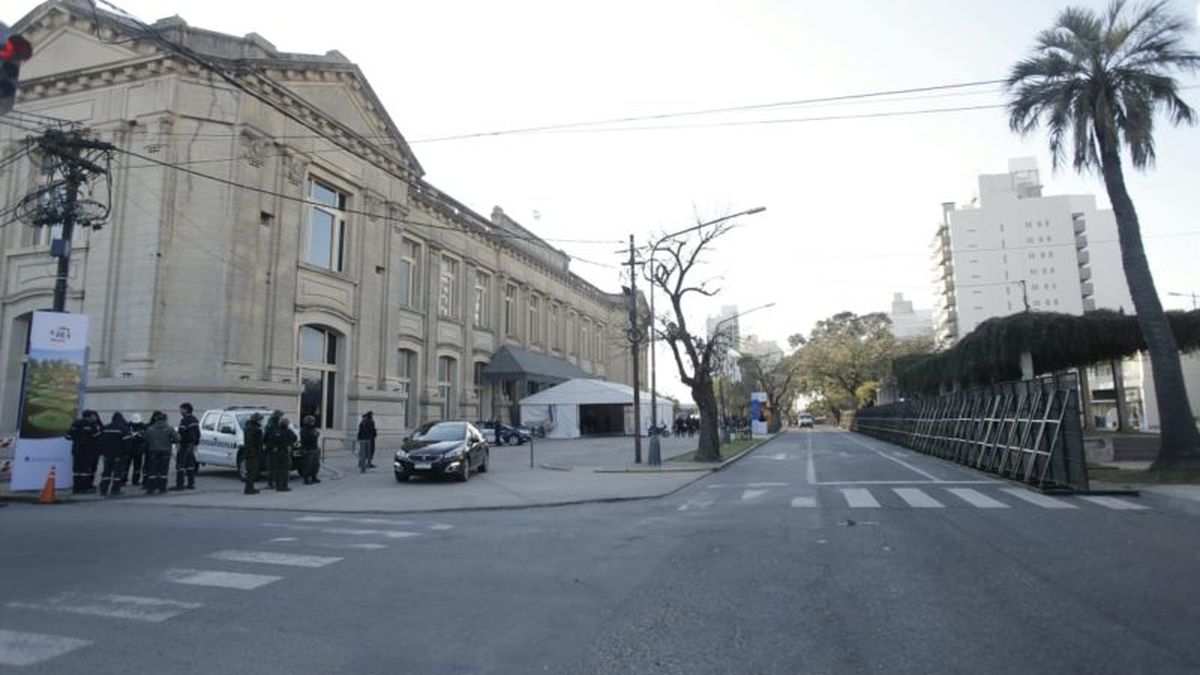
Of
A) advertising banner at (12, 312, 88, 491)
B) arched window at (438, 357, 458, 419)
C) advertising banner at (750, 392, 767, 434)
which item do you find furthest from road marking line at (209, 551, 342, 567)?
advertising banner at (750, 392, 767, 434)

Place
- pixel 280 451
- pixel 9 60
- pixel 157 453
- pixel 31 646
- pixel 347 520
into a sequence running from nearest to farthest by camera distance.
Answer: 1. pixel 31 646
2. pixel 9 60
3. pixel 347 520
4. pixel 157 453
5. pixel 280 451

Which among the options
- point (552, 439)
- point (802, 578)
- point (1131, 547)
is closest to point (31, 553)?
point (802, 578)

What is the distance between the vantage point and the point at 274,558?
881 centimetres

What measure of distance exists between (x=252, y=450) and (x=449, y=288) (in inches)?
1065

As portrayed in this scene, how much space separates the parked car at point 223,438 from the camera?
19734 millimetres

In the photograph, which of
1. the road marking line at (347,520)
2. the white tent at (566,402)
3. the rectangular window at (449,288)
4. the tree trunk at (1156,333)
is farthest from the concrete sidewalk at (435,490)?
the white tent at (566,402)

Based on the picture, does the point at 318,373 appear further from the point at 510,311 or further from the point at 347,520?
the point at 510,311

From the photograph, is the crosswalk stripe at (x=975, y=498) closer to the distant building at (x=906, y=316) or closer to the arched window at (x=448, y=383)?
the arched window at (x=448, y=383)

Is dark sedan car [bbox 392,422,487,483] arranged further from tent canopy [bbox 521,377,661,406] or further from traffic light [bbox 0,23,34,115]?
tent canopy [bbox 521,377,661,406]

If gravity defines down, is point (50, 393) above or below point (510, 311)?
below

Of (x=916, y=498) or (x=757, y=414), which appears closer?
(x=916, y=498)

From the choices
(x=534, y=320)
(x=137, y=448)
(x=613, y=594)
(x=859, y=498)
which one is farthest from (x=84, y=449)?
(x=534, y=320)

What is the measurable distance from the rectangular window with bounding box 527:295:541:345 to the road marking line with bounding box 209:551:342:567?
45240mm

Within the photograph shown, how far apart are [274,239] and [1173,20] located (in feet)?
86.1
